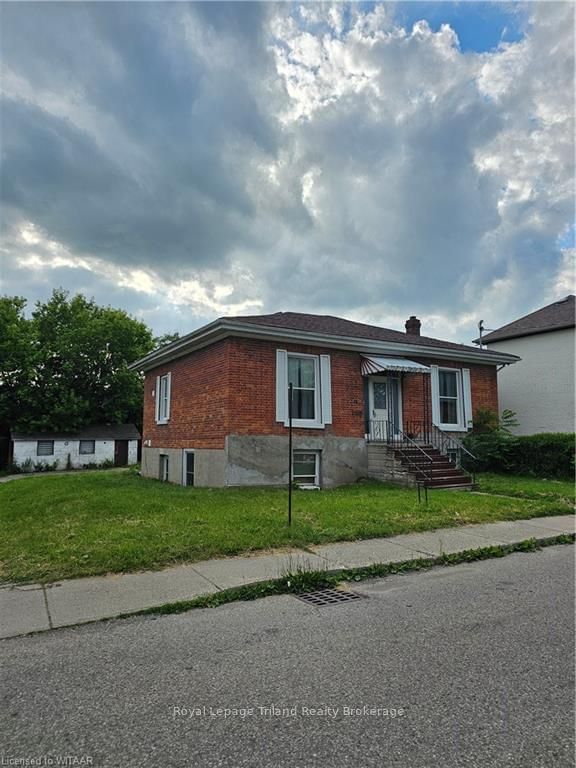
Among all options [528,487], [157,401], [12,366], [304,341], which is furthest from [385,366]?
[12,366]

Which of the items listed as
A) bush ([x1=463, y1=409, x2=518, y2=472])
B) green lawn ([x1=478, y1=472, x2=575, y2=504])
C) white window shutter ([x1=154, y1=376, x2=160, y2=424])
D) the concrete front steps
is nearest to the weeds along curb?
green lawn ([x1=478, y1=472, x2=575, y2=504])

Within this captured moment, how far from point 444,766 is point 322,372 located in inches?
441

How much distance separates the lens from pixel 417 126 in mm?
12961

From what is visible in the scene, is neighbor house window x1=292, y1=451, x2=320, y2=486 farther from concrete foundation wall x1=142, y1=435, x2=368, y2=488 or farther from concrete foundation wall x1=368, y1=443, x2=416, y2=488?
concrete foundation wall x1=368, y1=443, x2=416, y2=488

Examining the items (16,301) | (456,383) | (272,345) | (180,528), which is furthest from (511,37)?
(16,301)

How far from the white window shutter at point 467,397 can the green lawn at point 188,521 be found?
5.45m

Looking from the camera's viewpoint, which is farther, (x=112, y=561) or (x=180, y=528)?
(x=180, y=528)

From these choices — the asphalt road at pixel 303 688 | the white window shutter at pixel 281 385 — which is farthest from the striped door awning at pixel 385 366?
the asphalt road at pixel 303 688

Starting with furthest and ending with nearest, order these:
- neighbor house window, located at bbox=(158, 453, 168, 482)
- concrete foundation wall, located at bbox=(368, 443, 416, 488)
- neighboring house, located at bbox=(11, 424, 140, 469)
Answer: neighboring house, located at bbox=(11, 424, 140, 469) → neighbor house window, located at bbox=(158, 453, 168, 482) → concrete foundation wall, located at bbox=(368, 443, 416, 488)

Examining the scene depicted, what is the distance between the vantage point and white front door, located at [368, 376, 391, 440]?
1440 cm

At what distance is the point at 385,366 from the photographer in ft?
43.4

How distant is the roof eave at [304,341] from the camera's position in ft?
39.0

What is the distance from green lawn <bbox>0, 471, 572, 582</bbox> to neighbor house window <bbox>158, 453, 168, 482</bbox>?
4.48m

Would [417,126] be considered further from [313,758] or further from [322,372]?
[313,758]
